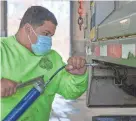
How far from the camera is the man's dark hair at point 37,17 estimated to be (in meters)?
2.06

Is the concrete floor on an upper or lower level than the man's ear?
lower

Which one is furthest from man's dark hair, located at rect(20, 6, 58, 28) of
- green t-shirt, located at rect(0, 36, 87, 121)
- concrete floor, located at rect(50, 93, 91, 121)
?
concrete floor, located at rect(50, 93, 91, 121)

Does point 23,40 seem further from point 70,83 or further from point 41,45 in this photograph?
point 70,83

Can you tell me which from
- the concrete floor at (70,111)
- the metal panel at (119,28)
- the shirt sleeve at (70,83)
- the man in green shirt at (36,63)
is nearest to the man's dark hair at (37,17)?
the man in green shirt at (36,63)

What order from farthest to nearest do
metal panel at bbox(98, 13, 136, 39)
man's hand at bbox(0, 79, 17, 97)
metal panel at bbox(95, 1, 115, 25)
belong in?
1. metal panel at bbox(95, 1, 115, 25)
2. metal panel at bbox(98, 13, 136, 39)
3. man's hand at bbox(0, 79, 17, 97)

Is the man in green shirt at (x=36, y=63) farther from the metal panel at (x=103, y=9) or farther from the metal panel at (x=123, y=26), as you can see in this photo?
the metal panel at (x=103, y=9)

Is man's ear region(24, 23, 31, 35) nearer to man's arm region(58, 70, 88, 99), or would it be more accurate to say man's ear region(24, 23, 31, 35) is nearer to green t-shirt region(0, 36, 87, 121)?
green t-shirt region(0, 36, 87, 121)

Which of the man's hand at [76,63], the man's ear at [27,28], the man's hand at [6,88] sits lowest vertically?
the man's hand at [6,88]

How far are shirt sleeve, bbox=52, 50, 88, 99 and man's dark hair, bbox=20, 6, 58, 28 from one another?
31 cm

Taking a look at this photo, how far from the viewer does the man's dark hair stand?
2.06 metres

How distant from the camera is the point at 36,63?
212cm

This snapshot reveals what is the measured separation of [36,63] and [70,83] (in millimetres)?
264

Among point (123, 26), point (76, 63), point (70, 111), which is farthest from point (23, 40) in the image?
point (70, 111)

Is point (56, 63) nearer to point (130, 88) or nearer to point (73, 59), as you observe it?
point (73, 59)
